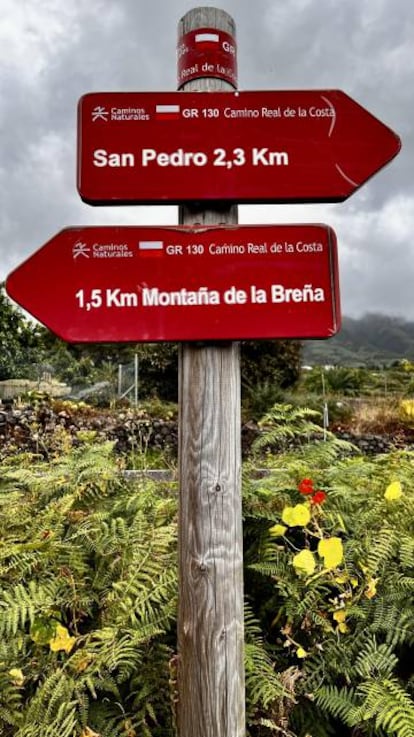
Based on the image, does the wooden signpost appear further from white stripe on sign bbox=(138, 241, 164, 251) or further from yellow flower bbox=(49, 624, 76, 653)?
yellow flower bbox=(49, 624, 76, 653)

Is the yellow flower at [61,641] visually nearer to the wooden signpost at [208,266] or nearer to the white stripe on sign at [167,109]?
the wooden signpost at [208,266]

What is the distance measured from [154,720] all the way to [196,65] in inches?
81.7

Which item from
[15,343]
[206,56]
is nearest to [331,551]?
[206,56]

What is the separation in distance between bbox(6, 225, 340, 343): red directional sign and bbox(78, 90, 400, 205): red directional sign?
151 millimetres

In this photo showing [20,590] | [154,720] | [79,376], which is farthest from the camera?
[79,376]

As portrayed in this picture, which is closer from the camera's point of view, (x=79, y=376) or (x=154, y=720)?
(x=154, y=720)

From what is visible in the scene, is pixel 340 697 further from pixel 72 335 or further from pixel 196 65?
pixel 196 65

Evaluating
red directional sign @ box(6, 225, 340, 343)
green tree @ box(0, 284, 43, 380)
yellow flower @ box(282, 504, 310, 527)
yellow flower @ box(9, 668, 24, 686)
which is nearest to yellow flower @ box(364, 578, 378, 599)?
yellow flower @ box(282, 504, 310, 527)

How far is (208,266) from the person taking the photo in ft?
5.29

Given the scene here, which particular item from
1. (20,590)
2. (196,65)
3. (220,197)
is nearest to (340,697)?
(20,590)

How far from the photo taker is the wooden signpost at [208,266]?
1.58m

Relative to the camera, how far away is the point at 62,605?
1.88 metres

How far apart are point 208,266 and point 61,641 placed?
49.6 inches

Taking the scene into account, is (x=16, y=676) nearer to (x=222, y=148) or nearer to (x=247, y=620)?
(x=247, y=620)
